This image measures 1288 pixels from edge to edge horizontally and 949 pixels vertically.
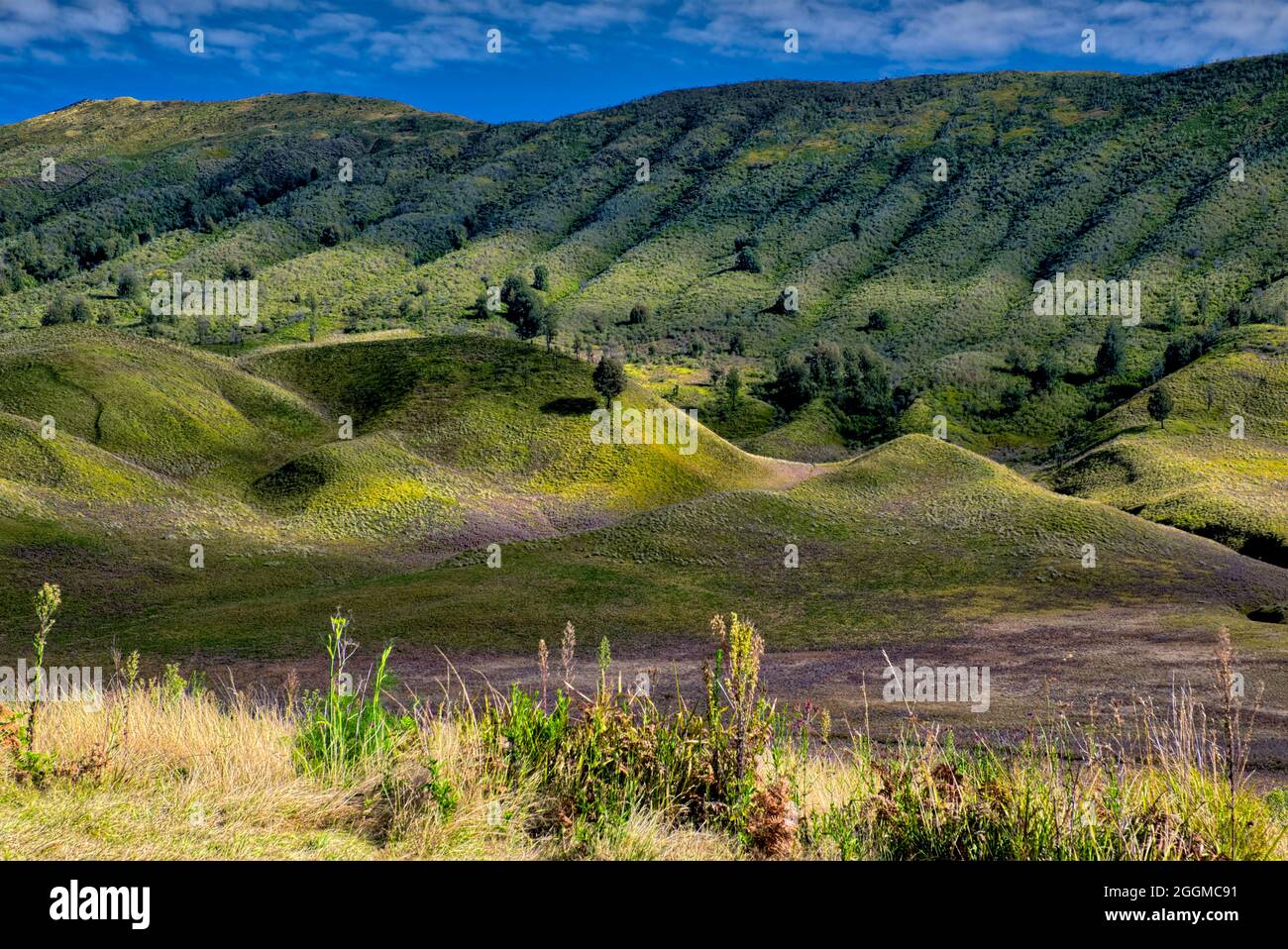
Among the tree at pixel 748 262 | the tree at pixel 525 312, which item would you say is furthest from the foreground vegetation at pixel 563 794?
the tree at pixel 748 262

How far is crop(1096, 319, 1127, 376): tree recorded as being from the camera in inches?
3637

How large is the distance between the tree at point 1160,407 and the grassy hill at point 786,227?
10.4 metres

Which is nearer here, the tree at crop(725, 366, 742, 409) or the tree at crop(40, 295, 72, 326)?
the tree at crop(725, 366, 742, 409)

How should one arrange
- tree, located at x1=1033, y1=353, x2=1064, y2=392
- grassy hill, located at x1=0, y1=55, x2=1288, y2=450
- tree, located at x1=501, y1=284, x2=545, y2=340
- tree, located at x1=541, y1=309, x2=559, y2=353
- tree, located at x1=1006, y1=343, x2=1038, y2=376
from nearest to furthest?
1. tree, located at x1=1033, y1=353, x2=1064, y2=392
2. tree, located at x1=1006, y1=343, x2=1038, y2=376
3. tree, located at x1=541, y1=309, x2=559, y2=353
4. grassy hill, located at x1=0, y1=55, x2=1288, y2=450
5. tree, located at x1=501, y1=284, x2=545, y2=340

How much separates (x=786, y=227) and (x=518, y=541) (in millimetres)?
108143

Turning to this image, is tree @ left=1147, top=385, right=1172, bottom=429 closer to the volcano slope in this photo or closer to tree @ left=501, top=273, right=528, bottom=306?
the volcano slope

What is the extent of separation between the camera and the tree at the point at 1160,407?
7425cm

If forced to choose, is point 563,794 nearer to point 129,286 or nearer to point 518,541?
point 518,541

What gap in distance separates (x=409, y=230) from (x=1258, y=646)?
136m

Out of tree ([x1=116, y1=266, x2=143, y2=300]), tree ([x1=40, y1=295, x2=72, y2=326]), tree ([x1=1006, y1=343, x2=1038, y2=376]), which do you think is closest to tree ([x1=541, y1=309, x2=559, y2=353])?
tree ([x1=1006, y1=343, x2=1038, y2=376])

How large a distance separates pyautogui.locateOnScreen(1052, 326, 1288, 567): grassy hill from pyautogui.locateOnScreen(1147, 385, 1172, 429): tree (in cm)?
41

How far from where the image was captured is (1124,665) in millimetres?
24953

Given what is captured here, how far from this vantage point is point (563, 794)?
20.4 feet

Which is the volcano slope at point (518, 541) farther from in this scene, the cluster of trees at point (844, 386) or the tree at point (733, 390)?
the cluster of trees at point (844, 386)
